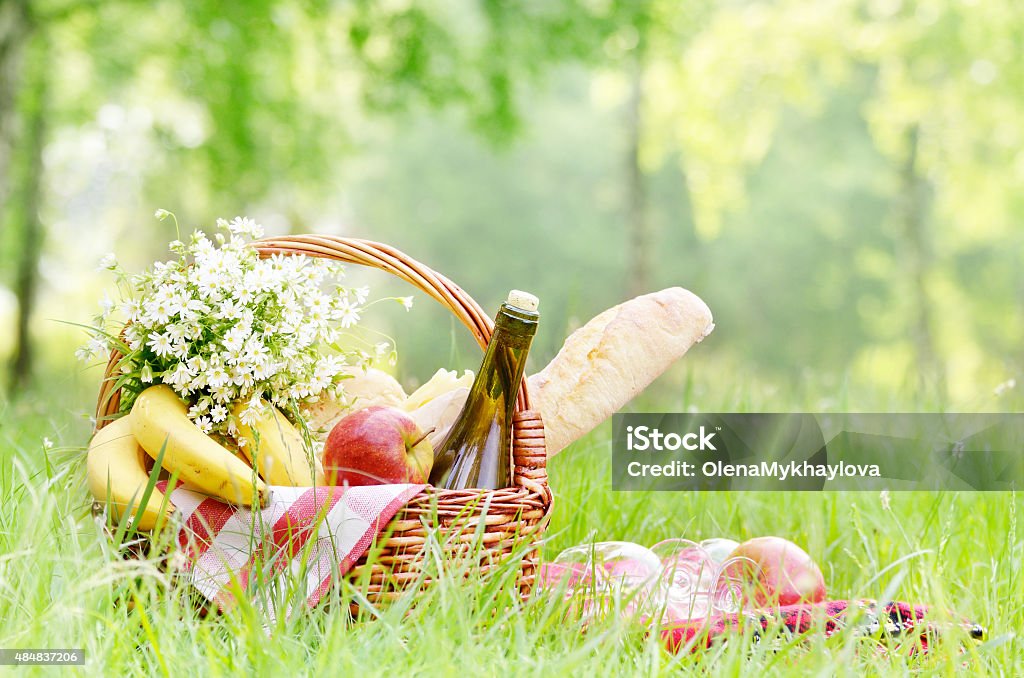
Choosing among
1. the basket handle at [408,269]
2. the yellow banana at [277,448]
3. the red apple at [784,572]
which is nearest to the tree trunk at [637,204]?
Answer: the red apple at [784,572]

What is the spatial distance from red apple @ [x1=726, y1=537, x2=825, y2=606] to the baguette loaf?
17.8 inches

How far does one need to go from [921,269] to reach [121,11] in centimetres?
945

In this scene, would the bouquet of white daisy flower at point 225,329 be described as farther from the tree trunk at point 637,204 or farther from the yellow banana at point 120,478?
the tree trunk at point 637,204

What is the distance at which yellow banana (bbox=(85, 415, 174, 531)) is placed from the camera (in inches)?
64.6

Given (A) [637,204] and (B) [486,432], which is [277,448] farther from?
(A) [637,204]

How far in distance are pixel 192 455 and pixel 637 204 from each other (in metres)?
9.17

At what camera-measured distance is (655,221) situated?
1836 centimetres

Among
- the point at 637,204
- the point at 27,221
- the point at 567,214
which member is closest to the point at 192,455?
the point at 27,221

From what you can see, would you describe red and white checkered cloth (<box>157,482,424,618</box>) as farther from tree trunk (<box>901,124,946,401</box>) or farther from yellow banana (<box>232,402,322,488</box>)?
tree trunk (<box>901,124,946,401</box>)

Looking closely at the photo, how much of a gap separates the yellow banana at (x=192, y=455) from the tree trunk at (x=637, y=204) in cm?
823

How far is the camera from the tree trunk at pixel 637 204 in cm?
1005

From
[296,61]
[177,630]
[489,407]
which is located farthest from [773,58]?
[177,630]

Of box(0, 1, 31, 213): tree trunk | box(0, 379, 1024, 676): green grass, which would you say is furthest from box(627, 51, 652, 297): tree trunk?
box(0, 379, 1024, 676): green grass

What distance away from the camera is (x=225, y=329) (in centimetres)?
182
